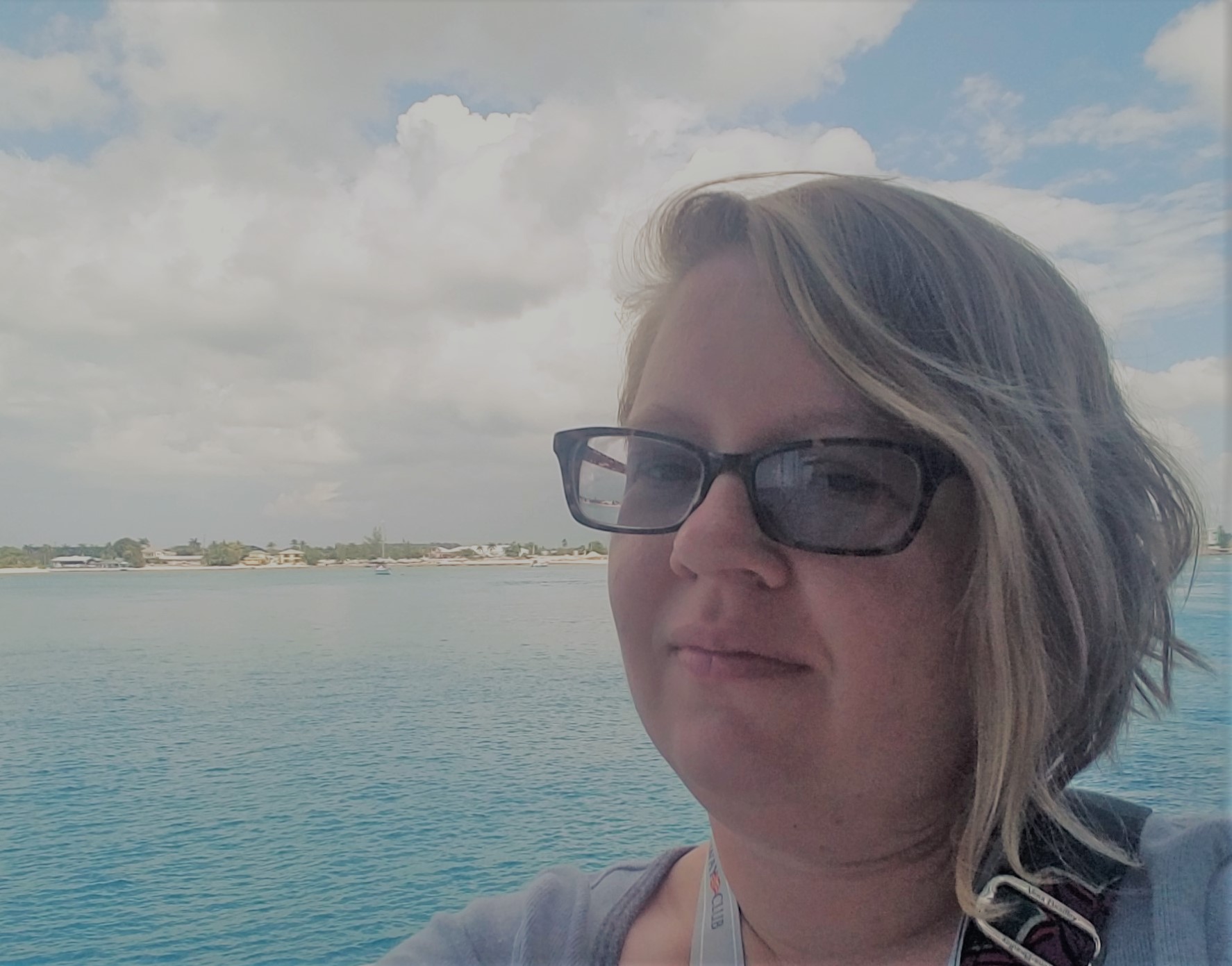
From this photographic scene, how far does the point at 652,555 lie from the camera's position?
28.4 inches

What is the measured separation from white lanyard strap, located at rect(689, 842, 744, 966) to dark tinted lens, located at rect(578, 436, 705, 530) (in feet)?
1.19

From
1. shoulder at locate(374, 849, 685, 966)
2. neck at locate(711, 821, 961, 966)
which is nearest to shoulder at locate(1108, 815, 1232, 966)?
neck at locate(711, 821, 961, 966)

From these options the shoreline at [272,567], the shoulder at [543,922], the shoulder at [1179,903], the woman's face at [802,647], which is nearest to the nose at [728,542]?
the woman's face at [802,647]

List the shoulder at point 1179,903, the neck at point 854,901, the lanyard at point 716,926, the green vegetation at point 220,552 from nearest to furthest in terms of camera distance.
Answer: the shoulder at point 1179,903 < the neck at point 854,901 < the lanyard at point 716,926 < the green vegetation at point 220,552

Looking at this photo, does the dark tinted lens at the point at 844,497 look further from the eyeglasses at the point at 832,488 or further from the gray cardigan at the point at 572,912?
the gray cardigan at the point at 572,912

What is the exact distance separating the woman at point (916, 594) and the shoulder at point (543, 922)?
0.26 m

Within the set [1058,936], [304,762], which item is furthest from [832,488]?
[304,762]

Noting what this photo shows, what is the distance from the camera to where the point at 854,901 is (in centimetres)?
71

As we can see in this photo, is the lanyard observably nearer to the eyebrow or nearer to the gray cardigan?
the gray cardigan

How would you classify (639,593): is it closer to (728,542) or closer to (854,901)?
(728,542)

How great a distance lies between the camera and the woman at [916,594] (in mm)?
613

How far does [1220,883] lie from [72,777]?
5.65m

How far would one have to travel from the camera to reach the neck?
68 cm

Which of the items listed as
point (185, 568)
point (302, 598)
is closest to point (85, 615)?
point (302, 598)
